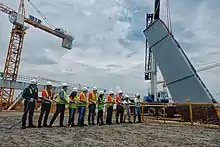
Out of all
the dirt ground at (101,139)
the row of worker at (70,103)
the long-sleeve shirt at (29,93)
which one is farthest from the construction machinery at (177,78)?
the long-sleeve shirt at (29,93)

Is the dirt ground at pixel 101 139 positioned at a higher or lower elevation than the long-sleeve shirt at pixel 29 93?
lower

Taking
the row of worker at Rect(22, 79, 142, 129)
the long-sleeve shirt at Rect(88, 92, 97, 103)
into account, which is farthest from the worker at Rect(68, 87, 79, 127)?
the long-sleeve shirt at Rect(88, 92, 97, 103)

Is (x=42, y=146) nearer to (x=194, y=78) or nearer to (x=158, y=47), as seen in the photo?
(x=194, y=78)

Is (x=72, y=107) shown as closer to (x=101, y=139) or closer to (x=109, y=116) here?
(x=109, y=116)

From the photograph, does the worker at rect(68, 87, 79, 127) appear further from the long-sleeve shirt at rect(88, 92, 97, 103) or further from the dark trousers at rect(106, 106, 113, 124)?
the dark trousers at rect(106, 106, 113, 124)

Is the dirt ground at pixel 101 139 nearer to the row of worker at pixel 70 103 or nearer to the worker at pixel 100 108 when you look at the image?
the row of worker at pixel 70 103

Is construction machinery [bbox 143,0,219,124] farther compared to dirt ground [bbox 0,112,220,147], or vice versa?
construction machinery [bbox 143,0,219,124]

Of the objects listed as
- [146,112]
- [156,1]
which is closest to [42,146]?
[146,112]

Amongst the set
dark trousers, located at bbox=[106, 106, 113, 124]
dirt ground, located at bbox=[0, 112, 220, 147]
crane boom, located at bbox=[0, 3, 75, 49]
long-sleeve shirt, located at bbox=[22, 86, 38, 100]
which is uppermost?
crane boom, located at bbox=[0, 3, 75, 49]

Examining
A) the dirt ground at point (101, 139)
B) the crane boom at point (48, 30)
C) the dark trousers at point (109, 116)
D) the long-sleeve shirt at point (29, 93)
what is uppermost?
the crane boom at point (48, 30)

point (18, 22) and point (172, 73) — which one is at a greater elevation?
point (18, 22)

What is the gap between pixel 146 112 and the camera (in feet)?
44.2

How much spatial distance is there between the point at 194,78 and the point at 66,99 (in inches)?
234

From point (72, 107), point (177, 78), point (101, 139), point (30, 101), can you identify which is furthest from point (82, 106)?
point (177, 78)
